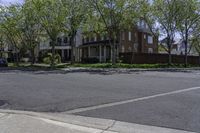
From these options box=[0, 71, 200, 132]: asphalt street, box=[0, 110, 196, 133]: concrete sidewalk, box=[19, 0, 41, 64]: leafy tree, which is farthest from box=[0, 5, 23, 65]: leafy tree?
box=[0, 110, 196, 133]: concrete sidewalk

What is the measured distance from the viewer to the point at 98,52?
212ft

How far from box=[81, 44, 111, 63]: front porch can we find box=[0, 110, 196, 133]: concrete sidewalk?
49877 mm

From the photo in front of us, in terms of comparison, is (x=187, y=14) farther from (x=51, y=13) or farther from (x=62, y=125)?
(x=62, y=125)

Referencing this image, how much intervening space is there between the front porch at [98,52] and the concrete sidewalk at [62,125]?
49.9 meters

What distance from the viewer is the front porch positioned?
205 feet

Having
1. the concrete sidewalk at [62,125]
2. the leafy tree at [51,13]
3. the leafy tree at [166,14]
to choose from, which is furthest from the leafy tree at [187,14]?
the concrete sidewalk at [62,125]

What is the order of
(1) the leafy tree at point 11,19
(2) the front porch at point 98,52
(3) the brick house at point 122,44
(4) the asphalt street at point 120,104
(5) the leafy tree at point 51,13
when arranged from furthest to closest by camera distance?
Answer: (3) the brick house at point 122,44 < (2) the front porch at point 98,52 < (1) the leafy tree at point 11,19 < (5) the leafy tree at point 51,13 < (4) the asphalt street at point 120,104

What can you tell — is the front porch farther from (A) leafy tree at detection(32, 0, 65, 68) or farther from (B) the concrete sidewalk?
(B) the concrete sidewalk

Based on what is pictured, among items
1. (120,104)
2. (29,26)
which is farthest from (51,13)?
(120,104)

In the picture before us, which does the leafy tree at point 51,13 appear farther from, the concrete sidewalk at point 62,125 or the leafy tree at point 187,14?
the concrete sidewalk at point 62,125

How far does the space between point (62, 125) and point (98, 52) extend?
5534 cm

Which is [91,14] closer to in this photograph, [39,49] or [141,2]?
[141,2]

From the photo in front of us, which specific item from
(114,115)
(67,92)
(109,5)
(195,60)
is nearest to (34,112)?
(114,115)

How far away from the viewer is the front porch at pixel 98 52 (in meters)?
62.4
